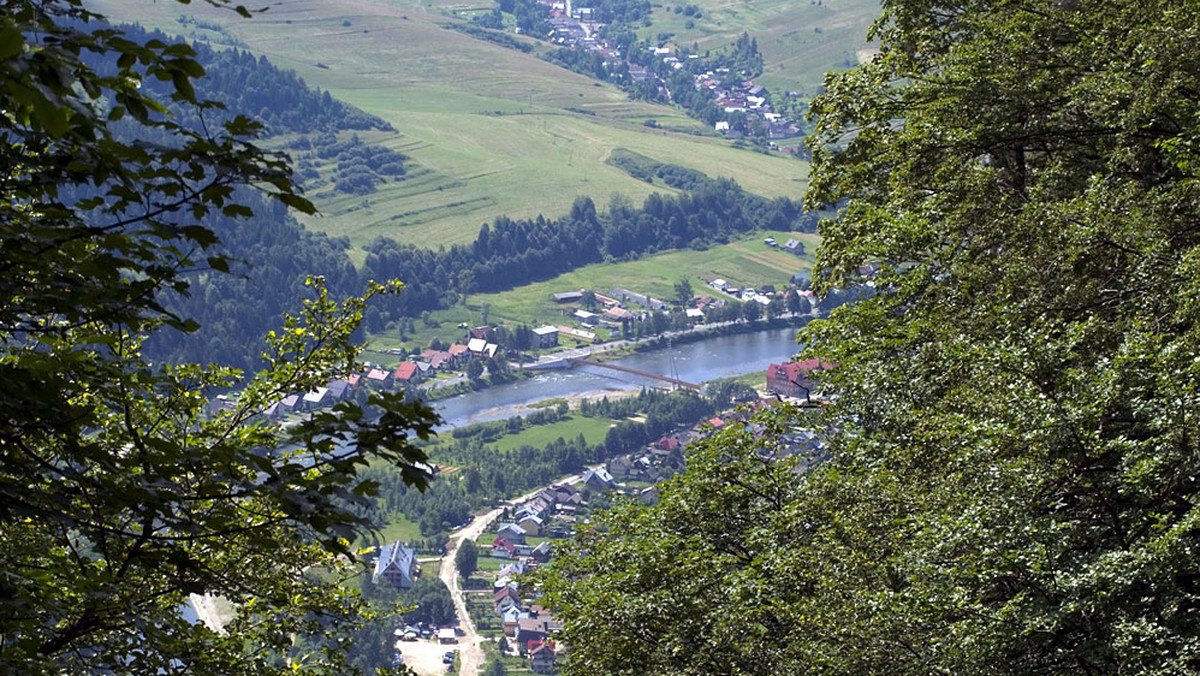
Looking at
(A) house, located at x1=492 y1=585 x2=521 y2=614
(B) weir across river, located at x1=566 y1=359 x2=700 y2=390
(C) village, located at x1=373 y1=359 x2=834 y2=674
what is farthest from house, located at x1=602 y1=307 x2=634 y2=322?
(A) house, located at x1=492 y1=585 x2=521 y2=614

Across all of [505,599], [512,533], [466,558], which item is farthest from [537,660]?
[512,533]

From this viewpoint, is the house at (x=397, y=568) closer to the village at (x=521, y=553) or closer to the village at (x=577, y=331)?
the village at (x=521, y=553)

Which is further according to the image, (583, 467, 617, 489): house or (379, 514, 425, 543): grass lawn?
(583, 467, 617, 489): house

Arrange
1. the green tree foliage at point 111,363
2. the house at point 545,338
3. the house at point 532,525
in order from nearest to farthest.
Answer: the green tree foliage at point 111,363
the house at point 532,525
the house at point 545,338

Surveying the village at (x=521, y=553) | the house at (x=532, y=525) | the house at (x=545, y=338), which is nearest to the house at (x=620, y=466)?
the village at (x=521, y=553)

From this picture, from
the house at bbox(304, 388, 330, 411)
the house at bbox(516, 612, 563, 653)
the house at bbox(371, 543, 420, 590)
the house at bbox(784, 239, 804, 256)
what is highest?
the house at bbox(304, 388, 330, 411)

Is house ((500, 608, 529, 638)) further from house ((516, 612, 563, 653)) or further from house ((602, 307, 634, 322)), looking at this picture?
house ((602, 307, 634, 322))
